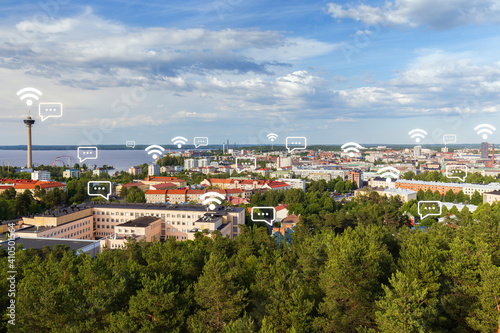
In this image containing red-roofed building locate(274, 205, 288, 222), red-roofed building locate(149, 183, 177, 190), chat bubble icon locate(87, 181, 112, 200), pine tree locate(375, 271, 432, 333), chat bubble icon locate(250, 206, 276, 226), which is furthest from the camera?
red-roofed building locate(149, 183, 177, 190)

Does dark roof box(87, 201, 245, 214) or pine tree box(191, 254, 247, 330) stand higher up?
pine tree box(191, 254, 247, 330)

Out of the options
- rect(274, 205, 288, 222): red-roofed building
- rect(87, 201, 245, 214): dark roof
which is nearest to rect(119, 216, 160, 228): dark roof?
rect(87, 201, 245, 214): dark roof

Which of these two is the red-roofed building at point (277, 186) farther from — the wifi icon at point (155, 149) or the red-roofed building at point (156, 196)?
the wifi icon at point (155, 149)

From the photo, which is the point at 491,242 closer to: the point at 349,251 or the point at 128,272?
the point at 349,251

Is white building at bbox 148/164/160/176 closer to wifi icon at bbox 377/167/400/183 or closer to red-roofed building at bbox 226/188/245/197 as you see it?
red-roofed building at bbox 226/188/245/197

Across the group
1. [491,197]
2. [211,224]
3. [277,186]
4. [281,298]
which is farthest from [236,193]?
[281,298]

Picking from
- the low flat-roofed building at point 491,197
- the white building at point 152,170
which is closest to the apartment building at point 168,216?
the low flat-roofed building at point 491,197

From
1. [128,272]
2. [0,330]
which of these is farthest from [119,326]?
[0,330]
